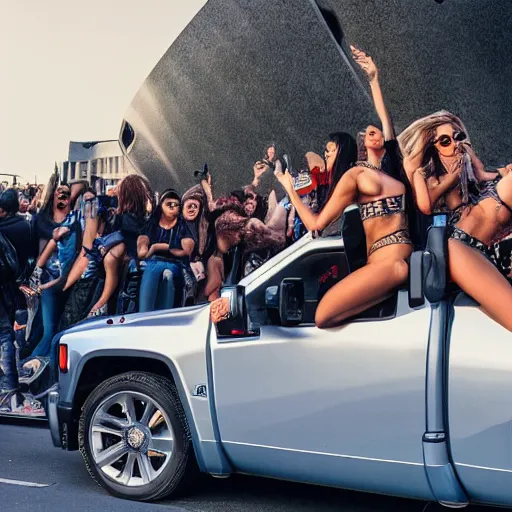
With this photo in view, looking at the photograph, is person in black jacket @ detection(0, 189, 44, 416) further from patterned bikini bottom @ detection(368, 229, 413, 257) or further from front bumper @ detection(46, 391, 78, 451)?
patterned bikini bottom @ detection(368, 229, 413, 257)

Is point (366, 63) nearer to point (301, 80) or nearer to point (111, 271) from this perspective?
point (301, 80)

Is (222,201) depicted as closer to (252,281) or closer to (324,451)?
(252,281)

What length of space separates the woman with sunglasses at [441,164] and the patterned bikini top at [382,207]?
1.24 feet

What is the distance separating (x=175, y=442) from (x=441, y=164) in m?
3.44

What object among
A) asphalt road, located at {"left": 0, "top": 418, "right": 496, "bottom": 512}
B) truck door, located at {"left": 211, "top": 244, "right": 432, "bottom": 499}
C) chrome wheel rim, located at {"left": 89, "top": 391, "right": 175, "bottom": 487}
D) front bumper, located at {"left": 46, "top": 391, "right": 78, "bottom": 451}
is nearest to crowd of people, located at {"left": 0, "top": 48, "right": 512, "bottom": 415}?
truck door, located at {"left": 211, "top": 244, "right": 432, "bottom": 499}

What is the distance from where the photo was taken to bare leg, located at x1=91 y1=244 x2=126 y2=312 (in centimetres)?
952

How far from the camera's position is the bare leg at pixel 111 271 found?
9523 millimetres

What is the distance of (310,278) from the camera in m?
5.86

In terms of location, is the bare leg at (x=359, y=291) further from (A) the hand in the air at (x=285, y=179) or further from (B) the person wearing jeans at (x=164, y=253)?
(B) the person wearing jeans at (x=164, y=253)

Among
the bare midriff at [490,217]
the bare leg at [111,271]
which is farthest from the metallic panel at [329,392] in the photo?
the bare leg at [111,271]

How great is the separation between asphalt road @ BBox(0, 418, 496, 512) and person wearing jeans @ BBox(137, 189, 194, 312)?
2.43 metres

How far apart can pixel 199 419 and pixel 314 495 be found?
3.74 feet

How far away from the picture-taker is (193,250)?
923cm

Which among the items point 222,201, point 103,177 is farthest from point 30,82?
point 222,201
